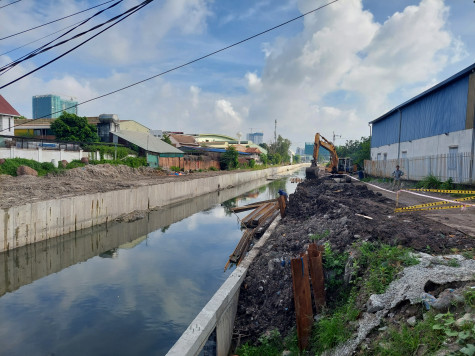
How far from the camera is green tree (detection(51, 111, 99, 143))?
117ft

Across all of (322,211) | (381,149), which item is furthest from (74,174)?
(381,149)

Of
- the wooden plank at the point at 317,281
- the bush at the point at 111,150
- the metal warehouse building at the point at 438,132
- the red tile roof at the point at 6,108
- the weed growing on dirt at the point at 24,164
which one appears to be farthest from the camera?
the red tile roof at the point at 6,108

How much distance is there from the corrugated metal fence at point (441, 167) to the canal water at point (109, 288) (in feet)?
39.7

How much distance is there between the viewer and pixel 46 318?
26.4 feet

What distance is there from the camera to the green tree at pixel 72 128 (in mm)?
35688

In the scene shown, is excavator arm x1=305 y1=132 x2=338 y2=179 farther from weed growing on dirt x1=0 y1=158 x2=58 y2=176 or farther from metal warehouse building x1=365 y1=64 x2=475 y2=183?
weed growing on dirt x1=0 y1=158 x2=58 y2=176

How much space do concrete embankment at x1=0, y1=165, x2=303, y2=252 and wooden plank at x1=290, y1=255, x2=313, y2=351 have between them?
36.1 ft

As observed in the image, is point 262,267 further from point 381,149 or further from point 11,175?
point 381,149

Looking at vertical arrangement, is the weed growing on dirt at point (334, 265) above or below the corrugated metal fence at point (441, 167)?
below

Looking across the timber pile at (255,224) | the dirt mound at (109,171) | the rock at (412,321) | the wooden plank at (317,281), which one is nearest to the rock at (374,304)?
the rock at (412,321)

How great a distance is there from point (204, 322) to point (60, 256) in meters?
9.78

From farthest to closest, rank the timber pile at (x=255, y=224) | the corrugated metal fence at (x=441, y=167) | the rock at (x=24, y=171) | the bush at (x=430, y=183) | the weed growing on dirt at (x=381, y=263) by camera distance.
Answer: the rock at (x=24, y=171) < the bush at (x=430, y=183) < the corrugated metal fence at (x=441, y=167) < the timber pile at (x=255, y=224) < the weed growing on dirt at (x=381, y=263)

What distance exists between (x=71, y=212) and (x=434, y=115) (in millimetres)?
21767

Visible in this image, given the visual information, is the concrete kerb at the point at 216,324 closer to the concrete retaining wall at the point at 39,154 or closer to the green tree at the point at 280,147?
the concrete retaining wall at the point at 39,154
